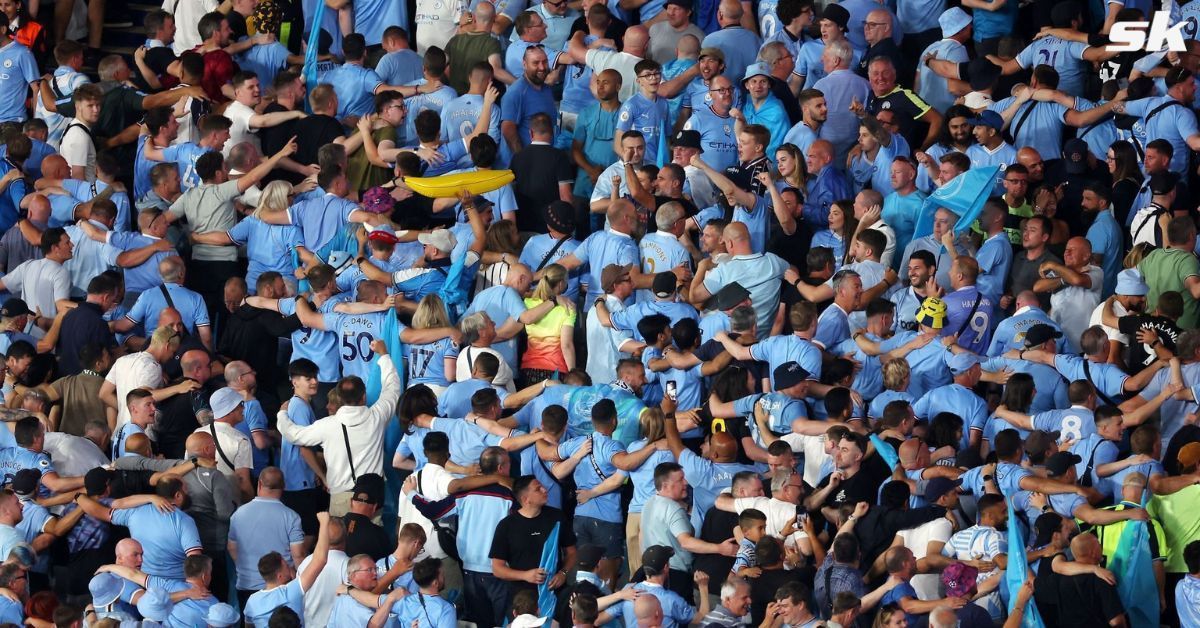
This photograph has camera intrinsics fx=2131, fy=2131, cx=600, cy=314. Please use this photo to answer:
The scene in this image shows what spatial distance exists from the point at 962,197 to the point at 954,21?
2.53 m

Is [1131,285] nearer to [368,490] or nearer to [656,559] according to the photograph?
[656,559]

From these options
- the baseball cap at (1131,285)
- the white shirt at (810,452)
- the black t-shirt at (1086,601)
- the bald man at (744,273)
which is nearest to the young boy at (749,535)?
the white shirt at (810,452)

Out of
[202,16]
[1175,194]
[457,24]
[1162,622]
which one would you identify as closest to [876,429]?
[1162,622]

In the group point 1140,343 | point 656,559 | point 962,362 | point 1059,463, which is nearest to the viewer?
point 656,559

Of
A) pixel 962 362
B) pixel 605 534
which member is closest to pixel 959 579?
pixel 962 362

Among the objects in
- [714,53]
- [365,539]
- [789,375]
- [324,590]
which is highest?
[714,53]

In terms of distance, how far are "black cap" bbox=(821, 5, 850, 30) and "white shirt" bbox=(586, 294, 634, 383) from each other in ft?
12.4

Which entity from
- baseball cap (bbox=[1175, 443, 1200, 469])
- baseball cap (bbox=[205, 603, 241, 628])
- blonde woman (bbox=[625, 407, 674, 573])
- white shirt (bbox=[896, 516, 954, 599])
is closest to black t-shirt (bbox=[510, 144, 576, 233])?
blonde woman (bbox=[625, 407, 674, 573])

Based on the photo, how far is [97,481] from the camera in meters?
14.4

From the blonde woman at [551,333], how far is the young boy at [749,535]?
2.61 metres

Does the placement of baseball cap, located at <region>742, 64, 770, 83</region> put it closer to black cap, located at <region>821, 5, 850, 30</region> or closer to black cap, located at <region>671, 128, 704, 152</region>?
black cap, located at <region>821, 5, 850, 30</region>

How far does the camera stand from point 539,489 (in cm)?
1393

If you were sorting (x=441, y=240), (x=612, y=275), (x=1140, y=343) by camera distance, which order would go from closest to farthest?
(x=1140, y=343), (x=612, y=275), (x=441, y=240)

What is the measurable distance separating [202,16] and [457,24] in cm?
233
